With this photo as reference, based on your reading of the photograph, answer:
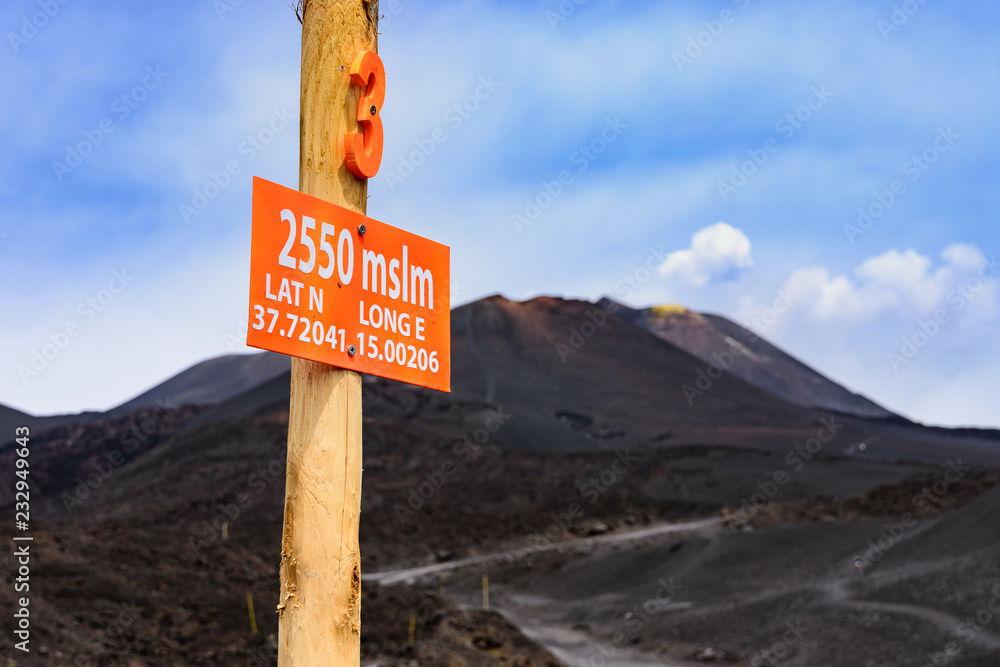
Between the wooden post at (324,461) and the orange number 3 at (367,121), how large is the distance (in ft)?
0.15

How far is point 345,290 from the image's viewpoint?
4.05 meters

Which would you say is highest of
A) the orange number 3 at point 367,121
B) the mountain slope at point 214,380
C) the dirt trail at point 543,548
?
the mountain slope at point 214,380

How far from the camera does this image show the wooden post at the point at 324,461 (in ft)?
12.6

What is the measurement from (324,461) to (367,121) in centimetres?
147

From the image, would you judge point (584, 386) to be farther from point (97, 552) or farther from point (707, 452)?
point (97, 552)

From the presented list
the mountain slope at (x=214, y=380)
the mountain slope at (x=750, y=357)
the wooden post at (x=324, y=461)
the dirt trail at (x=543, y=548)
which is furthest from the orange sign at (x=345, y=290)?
the mountain slope at (x=750, y=357)

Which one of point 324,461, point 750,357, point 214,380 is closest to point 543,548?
point 324,461

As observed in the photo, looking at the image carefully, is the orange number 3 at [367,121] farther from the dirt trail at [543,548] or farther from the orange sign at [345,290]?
the dirt trail at [543,548]

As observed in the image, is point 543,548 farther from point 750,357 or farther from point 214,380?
point 750,357

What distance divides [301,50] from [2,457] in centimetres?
9085

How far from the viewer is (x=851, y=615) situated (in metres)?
25.6

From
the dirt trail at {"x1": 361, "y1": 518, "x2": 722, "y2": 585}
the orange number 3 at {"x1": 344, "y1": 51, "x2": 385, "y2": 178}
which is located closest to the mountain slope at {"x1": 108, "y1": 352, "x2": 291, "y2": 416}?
the dirt trail at {"x1": 361, "y1": 518, "x2": 722, "y2": 585}

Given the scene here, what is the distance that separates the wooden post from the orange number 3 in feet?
0.15

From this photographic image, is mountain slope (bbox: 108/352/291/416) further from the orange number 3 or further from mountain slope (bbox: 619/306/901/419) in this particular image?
the orange number 3
